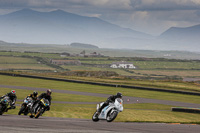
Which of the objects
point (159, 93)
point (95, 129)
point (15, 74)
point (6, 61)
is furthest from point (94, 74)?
point (95, 129)

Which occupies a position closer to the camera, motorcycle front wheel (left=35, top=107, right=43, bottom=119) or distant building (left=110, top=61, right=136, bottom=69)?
motorcycle front wheel (left=35, top=107, right=43, bottom=119)

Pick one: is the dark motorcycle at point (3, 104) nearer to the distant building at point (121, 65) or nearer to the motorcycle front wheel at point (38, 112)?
the motorcycle front wheel at point (38, 112)

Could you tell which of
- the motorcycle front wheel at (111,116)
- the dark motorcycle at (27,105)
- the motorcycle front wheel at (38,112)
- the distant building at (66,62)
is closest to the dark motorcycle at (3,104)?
the dark motorcycle at (27,105)

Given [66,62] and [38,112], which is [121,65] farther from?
[38,112]

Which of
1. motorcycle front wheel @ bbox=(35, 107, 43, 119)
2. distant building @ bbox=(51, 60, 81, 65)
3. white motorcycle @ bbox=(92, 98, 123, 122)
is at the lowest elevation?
motorcycle front wheel @ bbox=(35, 107, 43, 119)

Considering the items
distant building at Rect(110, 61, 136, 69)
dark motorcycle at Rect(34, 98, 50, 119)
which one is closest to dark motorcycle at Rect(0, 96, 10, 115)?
dark motorcycle at Rect(34, 98, 50, 119)

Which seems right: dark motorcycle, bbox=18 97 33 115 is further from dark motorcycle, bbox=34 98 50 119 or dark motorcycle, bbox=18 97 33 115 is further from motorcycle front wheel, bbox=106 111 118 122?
motorcycle front wheel, bbox=106 111 118 122

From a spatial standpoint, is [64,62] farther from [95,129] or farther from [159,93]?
[95,129]

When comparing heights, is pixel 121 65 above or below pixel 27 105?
above

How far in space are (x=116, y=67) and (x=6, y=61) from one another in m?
54.0

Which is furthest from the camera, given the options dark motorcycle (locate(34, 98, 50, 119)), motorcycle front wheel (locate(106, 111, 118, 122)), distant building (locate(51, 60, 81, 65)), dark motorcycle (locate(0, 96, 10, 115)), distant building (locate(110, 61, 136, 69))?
distant building (locate(110, 61, 136, 69))

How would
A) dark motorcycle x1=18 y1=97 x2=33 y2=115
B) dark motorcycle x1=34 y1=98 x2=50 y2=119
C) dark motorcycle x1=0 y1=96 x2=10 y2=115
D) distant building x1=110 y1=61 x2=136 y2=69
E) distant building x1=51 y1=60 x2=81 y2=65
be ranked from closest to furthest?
dark motorcycle x1=34 y1=98 x2=50 y2=119, dark motorcycle x1=0 y1=96 x2=10 y2=115, dark motorcycle x1=18 y1=97 x2=33 y2=115, distant building x1=51 y1=60 x2=81 y2=65, distant building x1=110 y1=61 x2=136 y2=69

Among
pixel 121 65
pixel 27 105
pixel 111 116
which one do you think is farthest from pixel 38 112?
pixel 121 65

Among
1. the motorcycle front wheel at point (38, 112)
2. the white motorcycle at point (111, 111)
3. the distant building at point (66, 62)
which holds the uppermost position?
the distant building at point (66, 62)
